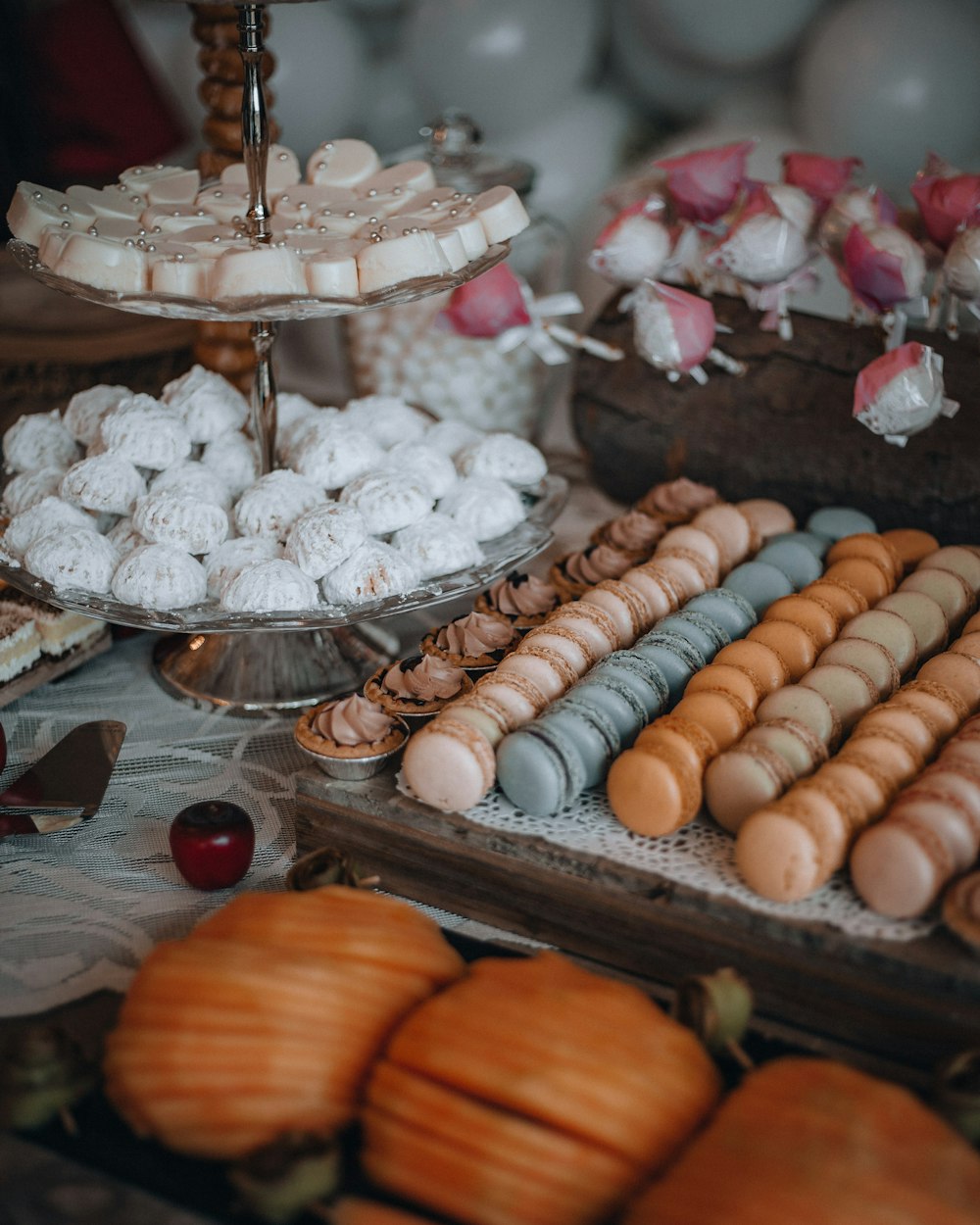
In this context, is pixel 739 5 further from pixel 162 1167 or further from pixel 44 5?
pixel 162 1167

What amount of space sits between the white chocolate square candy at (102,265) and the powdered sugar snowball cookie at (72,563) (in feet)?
0.73

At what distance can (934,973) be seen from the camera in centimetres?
76

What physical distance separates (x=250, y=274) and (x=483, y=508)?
12.7 inches

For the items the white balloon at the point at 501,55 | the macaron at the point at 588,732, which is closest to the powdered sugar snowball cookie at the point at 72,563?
the macaron at the point at 588,732

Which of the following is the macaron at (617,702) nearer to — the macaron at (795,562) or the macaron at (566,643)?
the macaron at (566,643)

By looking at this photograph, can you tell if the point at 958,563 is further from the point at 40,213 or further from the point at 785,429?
the point at 40,213

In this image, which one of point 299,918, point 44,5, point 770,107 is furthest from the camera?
point 44,5

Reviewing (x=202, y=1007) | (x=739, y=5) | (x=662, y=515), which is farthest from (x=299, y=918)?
(x=739, y=5)

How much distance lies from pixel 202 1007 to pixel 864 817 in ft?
1.48

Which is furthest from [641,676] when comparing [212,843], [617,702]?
[212,843]

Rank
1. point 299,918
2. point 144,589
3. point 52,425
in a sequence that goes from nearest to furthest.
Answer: point 299,918 < point 144,589 < point 52,425

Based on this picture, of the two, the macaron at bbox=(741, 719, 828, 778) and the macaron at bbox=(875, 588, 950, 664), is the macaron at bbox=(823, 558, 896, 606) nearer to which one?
the macaron at bbox=(875, 588, 950, 664)

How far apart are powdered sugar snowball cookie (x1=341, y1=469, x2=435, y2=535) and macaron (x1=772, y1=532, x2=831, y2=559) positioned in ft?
1.24

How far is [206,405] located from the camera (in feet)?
4.08
